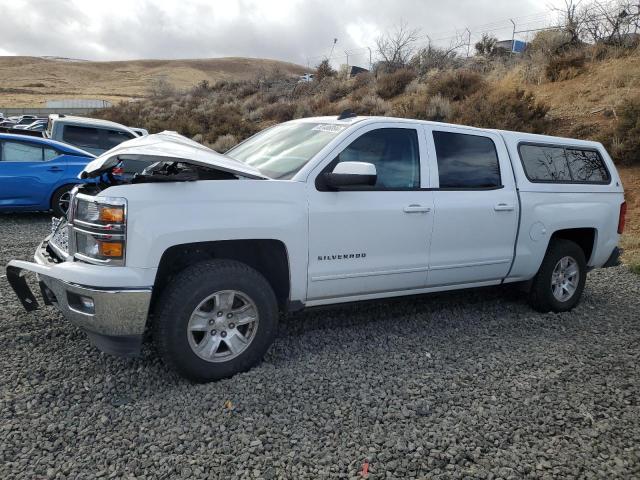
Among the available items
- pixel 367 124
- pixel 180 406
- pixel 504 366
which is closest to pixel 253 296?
pixel 180 406

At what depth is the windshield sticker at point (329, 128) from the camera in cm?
427

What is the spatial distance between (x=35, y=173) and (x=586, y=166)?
8301 millimetres

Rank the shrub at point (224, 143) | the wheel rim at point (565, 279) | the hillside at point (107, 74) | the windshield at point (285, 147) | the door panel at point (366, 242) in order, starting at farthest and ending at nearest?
the hillside at point (107, 74) < the shrub at point (224, 143) < the wheel rim at point (565, 279) < the windshield at point (285, 147) < the door panel at point (366, 242)

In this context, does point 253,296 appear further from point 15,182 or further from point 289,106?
point 289,106

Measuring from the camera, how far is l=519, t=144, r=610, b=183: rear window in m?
5.23

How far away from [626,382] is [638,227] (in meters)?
6.52

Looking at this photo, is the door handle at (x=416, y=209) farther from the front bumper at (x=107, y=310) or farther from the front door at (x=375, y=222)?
the front bumper at (x=107, y=310)

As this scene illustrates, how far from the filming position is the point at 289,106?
23.8 meters

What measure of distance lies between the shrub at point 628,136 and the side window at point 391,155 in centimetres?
920

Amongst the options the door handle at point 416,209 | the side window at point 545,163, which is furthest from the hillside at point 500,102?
the door handle at point 416,209

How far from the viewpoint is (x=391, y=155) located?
4355 millimetres

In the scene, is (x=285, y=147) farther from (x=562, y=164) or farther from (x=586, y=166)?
(x=586, y=166)

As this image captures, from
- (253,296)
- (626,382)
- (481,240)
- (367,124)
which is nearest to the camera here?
(253,296)

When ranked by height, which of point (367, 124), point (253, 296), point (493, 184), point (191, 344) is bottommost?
point (191, 344)
